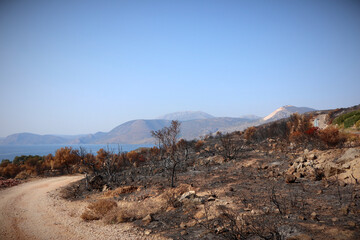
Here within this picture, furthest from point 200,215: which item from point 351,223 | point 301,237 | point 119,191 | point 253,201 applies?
point 119,191

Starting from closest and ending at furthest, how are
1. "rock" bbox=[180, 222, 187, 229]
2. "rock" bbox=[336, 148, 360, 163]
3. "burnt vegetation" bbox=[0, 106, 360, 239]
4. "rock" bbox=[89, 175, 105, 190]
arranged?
"burnt vegetation" bbox=[0, 106, 360, 239], "rock" bbox=[180, 222, 187, 229], "rock" bbox=[336, 148, 360, 163], "rock" bbox=[89, 175, 105, 190]

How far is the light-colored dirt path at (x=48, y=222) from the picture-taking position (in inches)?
286

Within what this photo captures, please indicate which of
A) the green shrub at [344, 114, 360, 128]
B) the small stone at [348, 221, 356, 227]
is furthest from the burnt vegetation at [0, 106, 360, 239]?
the green shrub at [344, 114, 360, 128]

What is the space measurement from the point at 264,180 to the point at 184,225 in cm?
603

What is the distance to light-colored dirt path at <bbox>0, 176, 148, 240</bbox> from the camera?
726cm

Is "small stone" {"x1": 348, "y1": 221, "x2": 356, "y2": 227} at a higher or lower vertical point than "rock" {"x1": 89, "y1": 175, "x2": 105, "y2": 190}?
higher

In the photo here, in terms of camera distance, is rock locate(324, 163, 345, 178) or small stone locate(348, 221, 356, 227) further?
rock locate(324, 163, 345, 178)

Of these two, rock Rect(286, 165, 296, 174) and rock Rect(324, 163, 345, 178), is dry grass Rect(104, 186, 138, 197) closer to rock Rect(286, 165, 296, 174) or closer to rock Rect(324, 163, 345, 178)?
rock Rect(286, 165, 296, 174)

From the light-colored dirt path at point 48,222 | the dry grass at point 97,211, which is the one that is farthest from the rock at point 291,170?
the dry grass at point 97,211

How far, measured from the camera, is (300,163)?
431 inches

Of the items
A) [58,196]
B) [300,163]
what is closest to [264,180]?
[300,163]

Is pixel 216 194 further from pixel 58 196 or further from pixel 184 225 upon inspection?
pixel 58 196

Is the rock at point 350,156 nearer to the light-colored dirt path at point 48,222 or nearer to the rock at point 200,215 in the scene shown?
the rock at point 200,215

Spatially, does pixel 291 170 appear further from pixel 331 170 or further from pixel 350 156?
pixel 350 156
